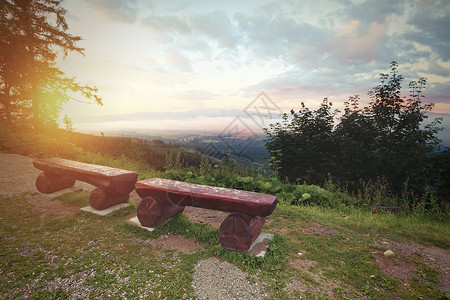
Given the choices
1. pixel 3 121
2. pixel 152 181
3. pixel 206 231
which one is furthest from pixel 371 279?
pixel 3 121

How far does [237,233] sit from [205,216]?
5.43ft

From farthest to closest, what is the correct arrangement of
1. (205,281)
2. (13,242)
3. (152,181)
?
(152,181) < (13,242) < (205,281)

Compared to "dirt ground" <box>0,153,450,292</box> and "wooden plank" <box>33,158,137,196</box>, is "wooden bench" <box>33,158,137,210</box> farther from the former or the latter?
"dirt ground" <box>0,153,450,292</box>

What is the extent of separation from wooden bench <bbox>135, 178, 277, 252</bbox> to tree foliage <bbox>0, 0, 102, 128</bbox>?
787 cm

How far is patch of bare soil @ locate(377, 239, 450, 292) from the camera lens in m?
2.48

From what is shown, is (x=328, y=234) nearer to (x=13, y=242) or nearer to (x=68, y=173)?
(x=13, y=242)

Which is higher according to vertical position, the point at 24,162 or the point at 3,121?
the point at 3,121

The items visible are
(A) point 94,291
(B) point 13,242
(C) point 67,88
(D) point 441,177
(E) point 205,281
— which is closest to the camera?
(A) point 94,291

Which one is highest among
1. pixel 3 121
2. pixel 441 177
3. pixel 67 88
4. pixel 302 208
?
pixel 67 88

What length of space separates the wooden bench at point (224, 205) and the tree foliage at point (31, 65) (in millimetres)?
Result: 7866

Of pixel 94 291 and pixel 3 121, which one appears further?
pixel 3 121

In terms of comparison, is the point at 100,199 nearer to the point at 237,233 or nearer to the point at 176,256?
the point at 176,256

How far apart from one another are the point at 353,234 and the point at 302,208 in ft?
4.39

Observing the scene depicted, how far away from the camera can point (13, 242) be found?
3.06 metres
